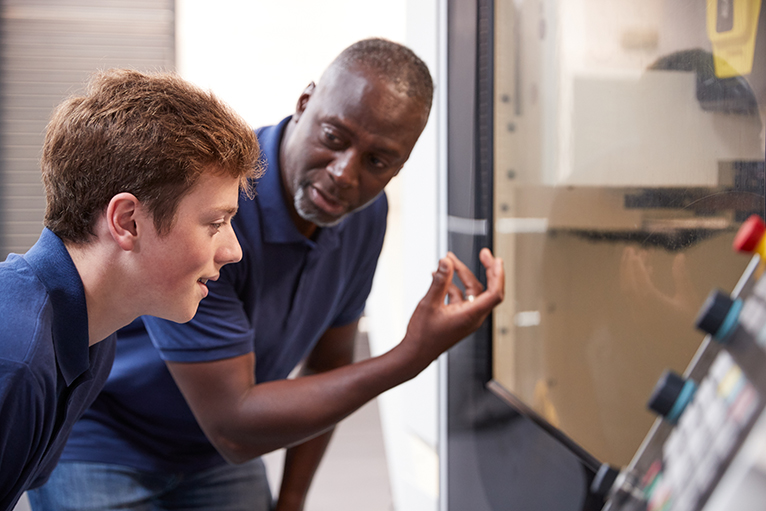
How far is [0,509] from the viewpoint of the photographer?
0.57 metres

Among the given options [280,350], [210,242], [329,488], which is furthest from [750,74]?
[329,488]

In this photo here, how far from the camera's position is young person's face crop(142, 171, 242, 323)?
60 centimetres

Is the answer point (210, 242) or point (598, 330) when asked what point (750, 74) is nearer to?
point (598, 330)

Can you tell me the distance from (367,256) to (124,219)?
1.79ft

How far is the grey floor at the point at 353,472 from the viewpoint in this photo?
192cm

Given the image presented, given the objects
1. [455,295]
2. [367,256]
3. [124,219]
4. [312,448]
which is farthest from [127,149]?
[312,448]

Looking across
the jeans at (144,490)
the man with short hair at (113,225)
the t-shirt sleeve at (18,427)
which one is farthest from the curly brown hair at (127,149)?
the jeans at (144,490)

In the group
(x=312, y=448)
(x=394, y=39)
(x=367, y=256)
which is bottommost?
(x=312, y=448)

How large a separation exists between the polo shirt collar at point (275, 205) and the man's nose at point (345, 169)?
0.32 feet

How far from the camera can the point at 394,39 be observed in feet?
4.96

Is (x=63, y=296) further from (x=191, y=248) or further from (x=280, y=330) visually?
(x=280, y=330)

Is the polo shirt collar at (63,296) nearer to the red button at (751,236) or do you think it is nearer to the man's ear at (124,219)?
the man's ear at (124,219)

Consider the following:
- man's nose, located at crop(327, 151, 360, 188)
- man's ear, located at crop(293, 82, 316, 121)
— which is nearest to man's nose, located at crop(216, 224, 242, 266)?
man's nose, located at crop(327, 151, 360, 188)

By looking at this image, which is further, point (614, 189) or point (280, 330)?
point (280, 330)
